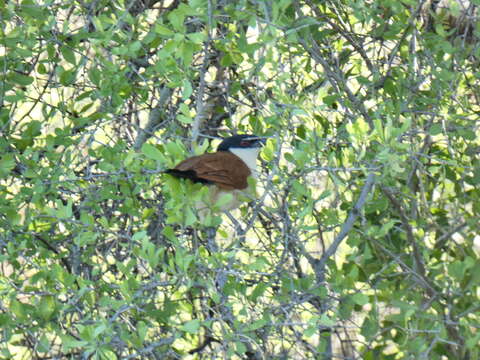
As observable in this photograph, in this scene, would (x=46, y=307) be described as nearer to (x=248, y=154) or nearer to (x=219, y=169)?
(x=219, y=169)

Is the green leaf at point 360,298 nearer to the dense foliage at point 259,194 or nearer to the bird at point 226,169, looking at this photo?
the dense foliage at point 259,194

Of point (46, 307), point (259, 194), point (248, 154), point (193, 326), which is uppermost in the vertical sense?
point (248, 154)

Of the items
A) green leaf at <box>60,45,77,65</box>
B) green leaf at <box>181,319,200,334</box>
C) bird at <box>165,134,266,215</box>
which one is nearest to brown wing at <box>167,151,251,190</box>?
bird at <box>165,134,266,215</box>

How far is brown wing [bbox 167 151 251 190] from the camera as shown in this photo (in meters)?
3.04

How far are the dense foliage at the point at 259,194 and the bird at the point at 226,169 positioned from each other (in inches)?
2.9

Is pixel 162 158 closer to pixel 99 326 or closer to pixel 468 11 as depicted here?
pixel 99 326

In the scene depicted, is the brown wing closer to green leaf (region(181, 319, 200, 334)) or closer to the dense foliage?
the dense foliage

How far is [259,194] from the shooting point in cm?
358

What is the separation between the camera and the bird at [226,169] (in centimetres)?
304

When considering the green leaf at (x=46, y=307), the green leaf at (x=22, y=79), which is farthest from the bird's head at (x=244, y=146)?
the green leaf at (x=46, y=307)

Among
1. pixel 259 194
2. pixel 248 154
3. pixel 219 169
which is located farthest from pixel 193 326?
pixel 248 154

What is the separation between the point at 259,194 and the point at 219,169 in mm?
298

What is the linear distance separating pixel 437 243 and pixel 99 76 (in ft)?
5.15

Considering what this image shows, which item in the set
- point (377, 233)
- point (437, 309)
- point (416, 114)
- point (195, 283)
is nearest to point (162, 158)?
point (195, 283)
